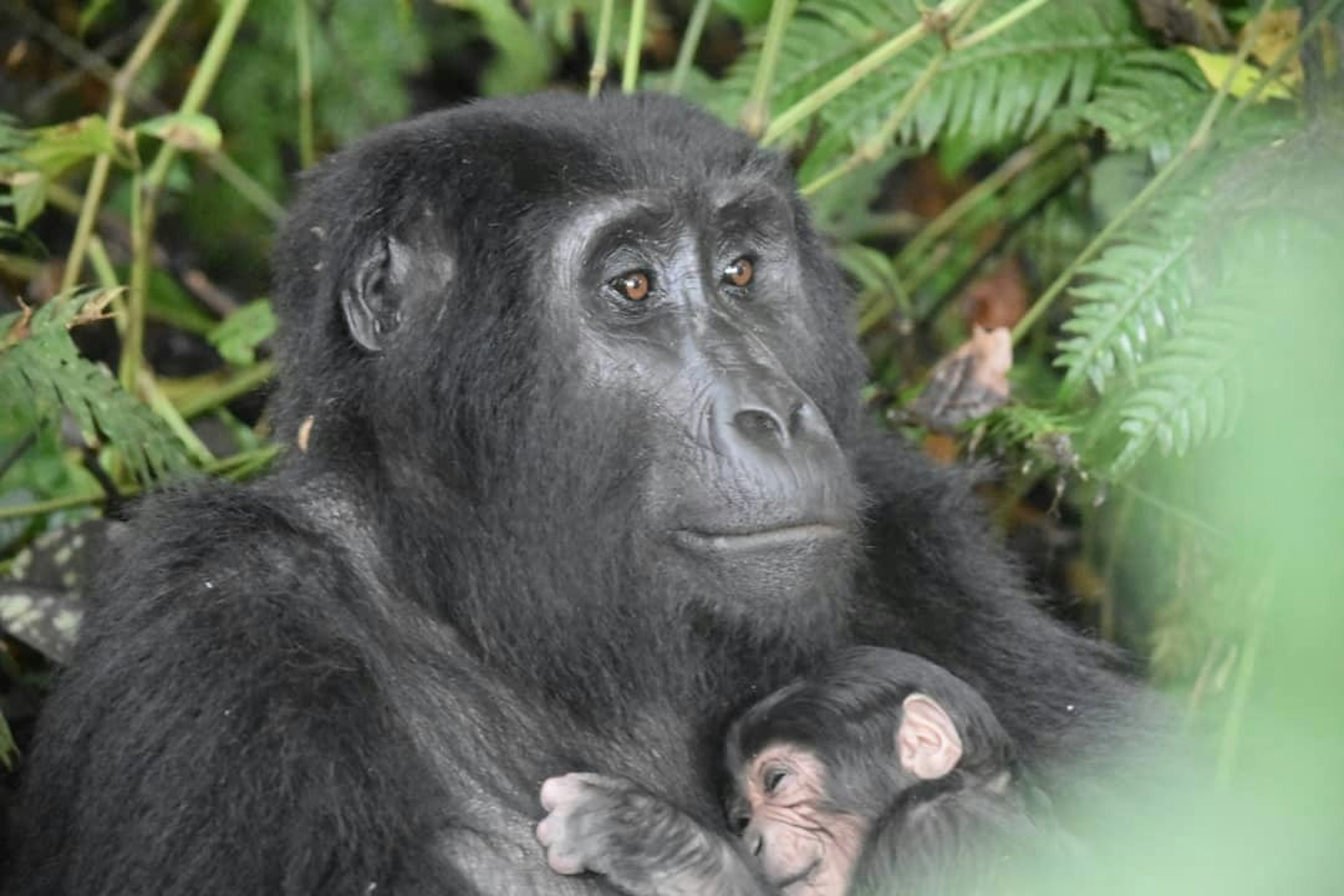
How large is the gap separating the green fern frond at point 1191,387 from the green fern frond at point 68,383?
1.75 metres

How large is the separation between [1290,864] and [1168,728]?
2645mm

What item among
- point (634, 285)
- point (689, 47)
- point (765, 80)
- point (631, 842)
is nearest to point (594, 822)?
point (631, 842)

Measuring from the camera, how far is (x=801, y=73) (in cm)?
424

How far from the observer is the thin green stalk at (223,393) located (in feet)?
15.4

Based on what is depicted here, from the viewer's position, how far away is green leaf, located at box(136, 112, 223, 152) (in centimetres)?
372

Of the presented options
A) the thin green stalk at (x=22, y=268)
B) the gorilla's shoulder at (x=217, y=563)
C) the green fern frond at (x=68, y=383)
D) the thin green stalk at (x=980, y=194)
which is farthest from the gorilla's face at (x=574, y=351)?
the thin green stalk at (x=980, y=194)

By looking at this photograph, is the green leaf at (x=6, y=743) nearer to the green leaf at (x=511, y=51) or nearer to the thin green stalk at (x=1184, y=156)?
the green leaf at (x=511, y=51)

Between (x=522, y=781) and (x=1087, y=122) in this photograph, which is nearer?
(x=522, y=781)

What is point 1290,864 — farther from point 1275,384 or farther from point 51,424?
point 51,424

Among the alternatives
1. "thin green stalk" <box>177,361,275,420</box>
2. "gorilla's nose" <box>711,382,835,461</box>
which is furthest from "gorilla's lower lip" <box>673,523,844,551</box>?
"thin green stalk" <box>177,361,275,420</box>

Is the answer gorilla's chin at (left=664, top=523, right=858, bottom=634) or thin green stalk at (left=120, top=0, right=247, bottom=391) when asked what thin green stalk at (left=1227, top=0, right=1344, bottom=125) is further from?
thin green stalk at (left=120, top=0, right=247, bottom=391)

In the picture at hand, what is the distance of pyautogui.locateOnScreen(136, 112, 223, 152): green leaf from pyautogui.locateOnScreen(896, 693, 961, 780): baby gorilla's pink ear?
2.00 meters

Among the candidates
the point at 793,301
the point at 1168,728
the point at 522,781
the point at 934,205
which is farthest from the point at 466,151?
the point at 934,205

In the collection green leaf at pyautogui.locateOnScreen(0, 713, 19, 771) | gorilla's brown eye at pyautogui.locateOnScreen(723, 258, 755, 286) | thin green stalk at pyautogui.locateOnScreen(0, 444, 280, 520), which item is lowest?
green leaf at pyautogui.locateOnScreen(0, 713, 19, 771)
